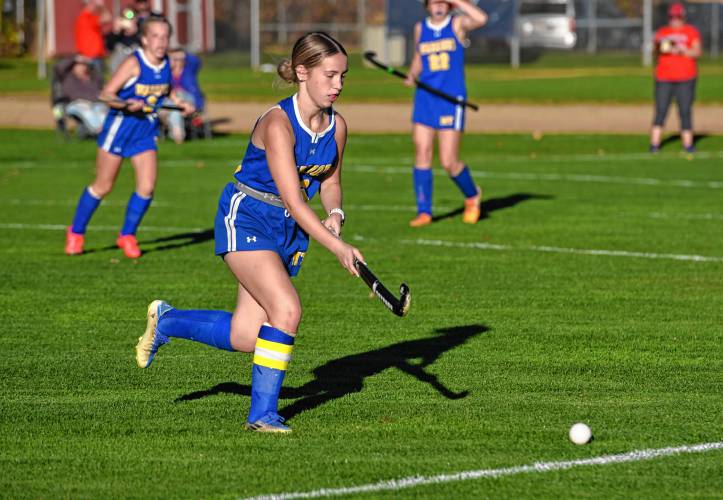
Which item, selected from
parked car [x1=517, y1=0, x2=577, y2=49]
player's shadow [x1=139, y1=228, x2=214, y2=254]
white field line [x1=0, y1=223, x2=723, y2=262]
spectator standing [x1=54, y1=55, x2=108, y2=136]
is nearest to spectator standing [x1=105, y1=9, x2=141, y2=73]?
spectator standing [x1=54, y1=55, x2=108, y2=136]

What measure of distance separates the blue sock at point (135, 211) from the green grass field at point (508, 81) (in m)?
17.3

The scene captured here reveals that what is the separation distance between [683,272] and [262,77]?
3166 cm

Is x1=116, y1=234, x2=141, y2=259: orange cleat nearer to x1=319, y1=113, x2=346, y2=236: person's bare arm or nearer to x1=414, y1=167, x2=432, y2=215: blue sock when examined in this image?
x1=414, y1=167, x2=432, y2=215: blue sock

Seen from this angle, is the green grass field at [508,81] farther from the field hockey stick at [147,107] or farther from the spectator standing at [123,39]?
the field hockey stick at [147,107]

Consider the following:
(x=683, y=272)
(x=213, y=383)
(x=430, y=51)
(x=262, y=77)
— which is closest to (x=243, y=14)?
(x=262, y=77)

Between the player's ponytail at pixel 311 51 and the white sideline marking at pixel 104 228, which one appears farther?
the white sideline marking at pixel 104 228

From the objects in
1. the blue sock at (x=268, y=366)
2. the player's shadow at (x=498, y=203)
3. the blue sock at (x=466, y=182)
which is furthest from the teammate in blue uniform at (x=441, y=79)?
the blue sock at (x=268, y=366)

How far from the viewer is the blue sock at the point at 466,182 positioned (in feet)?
48.3

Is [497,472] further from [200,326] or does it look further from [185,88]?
[185,88]

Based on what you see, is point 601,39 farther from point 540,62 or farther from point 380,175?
point 380,175

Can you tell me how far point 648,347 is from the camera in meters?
8.71

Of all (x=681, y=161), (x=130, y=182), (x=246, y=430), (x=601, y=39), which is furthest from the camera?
(x=601, y=39)

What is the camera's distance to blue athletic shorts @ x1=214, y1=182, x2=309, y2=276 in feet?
21.8

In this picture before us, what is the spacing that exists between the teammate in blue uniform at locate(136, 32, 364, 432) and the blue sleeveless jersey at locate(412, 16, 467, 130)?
25.1ft
